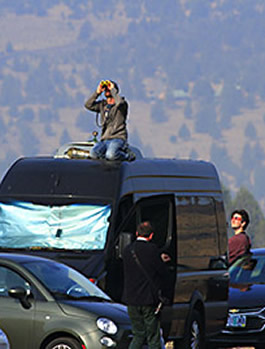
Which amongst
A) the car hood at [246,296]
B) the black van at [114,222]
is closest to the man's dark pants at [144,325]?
the black van at [114,222]

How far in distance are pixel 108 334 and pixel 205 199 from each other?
551cm

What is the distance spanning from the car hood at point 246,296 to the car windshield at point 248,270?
18cm

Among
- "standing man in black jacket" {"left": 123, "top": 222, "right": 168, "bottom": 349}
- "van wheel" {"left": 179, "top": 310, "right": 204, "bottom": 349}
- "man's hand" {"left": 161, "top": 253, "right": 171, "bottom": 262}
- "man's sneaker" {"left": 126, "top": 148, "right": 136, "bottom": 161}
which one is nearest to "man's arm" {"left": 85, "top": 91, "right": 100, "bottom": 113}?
"man's sneaker" {"left": 126, "top": 148, "right": 136, "bottom": 161}

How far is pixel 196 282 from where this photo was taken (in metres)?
16.7

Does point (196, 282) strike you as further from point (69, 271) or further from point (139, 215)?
point (69, 271)

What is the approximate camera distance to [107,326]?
41.1 feet

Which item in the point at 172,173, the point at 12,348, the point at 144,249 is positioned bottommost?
the point at 12,348

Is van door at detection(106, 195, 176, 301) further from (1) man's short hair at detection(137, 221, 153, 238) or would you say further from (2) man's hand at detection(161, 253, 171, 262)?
(1) man's short hair at detection(137, 221, 153, 238)

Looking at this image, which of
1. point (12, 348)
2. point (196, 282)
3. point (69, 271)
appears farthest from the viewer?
point (196, 282)

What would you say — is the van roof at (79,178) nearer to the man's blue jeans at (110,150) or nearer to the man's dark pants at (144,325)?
the man's blue jeans at (110,150)

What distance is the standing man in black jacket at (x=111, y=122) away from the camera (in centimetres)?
1658

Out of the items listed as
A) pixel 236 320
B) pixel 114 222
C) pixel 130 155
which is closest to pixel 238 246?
pixel 236 320

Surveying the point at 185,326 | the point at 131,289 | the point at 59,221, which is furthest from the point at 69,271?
the point at 185,326

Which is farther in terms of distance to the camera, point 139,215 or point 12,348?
point 139,215
